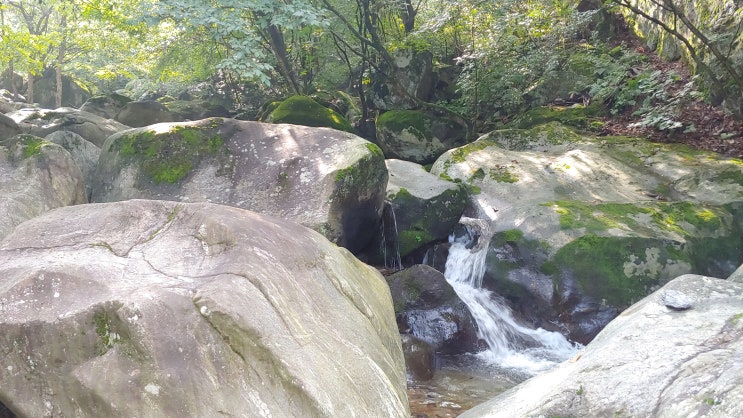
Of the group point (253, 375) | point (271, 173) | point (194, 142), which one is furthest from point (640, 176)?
point (253, 375)

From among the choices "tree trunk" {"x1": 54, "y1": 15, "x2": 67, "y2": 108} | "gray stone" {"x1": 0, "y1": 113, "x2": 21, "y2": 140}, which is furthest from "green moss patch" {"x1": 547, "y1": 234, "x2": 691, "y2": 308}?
"tree trunk" {"x1": 54, "y1": 15, "x2": 67, "y2": 108}

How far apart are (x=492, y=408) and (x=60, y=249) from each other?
281 centimetres

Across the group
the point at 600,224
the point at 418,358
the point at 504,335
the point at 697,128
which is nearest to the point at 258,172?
the point at 418,358

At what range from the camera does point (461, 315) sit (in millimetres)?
6953

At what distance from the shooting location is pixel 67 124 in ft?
36.1

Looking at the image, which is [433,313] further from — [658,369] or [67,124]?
[67,124]

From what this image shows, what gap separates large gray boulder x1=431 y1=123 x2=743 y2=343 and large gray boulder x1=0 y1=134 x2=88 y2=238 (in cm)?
528

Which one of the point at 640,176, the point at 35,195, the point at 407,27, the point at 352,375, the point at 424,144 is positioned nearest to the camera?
the point at 352,375

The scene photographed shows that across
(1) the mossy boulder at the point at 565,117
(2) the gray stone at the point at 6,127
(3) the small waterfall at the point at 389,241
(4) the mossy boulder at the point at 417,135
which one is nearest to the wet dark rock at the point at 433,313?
(3) the small waterfall at the point at 389,241

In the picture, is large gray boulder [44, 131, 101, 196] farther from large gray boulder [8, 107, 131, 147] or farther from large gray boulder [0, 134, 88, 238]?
large gray boulder [8, 107, 131, 147]

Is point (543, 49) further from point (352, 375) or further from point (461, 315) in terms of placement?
point (352, 375)

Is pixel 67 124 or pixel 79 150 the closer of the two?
pixel 79 150

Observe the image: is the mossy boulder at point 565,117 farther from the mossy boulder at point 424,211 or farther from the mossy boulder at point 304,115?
the mossy boulder at point 424,211

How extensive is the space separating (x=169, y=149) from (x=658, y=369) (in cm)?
645
